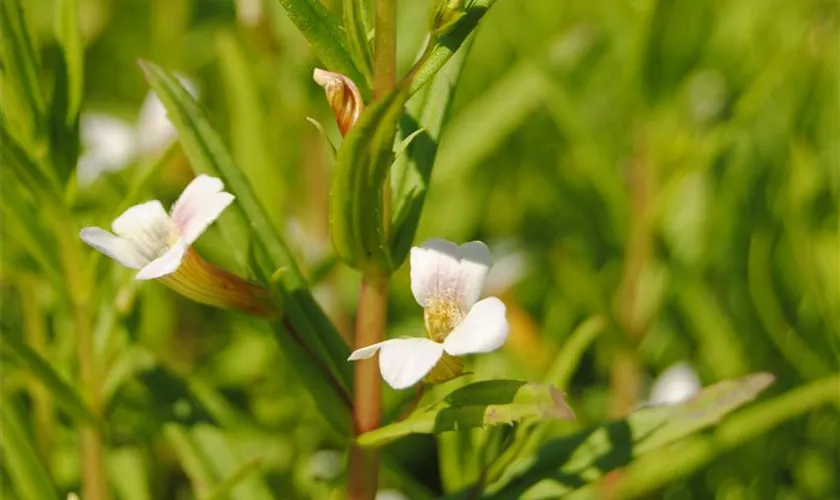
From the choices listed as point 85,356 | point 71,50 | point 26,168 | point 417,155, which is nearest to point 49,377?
point 85,356

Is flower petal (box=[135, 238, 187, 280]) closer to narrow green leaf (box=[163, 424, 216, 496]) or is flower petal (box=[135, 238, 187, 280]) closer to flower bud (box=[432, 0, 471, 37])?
flower bud (box=[432, 0, 471, 37])

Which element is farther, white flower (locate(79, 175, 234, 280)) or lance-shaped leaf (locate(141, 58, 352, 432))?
lance-shaped leaf (locate(141, 58, 352, 432))

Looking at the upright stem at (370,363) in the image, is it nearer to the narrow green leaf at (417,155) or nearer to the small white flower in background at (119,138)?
the narrow green leaf at (417,155)

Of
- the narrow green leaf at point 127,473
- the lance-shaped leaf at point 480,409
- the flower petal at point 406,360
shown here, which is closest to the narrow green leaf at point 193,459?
the narrow green leaf at point 127,473

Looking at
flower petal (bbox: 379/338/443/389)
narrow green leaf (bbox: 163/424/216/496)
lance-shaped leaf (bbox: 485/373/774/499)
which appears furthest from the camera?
narrow green leaf (bbox: 163/424/216/496)


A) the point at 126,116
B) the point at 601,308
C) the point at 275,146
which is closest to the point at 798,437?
the point at 601,308

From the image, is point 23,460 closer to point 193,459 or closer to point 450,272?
point 193,459

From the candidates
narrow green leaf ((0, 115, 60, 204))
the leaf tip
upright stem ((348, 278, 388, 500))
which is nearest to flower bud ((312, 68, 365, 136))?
upright stem ((348, 278, 388, 500))
